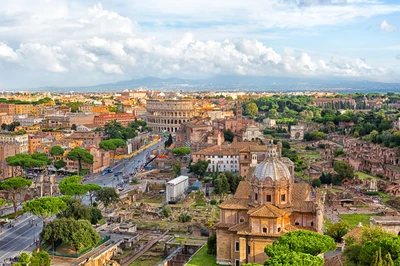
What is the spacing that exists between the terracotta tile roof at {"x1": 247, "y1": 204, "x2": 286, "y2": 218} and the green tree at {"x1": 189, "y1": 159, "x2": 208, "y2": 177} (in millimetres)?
30313

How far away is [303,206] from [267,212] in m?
3.42

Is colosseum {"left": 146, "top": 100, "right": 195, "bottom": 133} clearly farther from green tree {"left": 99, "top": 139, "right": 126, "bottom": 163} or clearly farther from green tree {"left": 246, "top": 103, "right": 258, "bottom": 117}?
green tree {"left": 99, "top": 139, "right": 126, "bottom": 163}

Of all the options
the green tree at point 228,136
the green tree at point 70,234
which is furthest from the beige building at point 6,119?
the green tree at point 70,234

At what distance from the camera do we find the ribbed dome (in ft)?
109

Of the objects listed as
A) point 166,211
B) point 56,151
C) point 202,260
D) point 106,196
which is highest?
point 56,151

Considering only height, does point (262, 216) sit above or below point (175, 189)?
above

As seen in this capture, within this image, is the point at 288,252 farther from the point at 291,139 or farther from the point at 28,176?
the point at 291,139

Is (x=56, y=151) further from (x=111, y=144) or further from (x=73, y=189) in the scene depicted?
(x=73, y=189)

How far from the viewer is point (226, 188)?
54.9 m

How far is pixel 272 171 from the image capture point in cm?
3331

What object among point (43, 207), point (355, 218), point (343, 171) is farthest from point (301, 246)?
point (343, 171)

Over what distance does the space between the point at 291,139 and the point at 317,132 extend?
599cm

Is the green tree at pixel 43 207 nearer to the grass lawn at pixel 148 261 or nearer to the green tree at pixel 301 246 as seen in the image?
the grass lawn at pixel 148 261

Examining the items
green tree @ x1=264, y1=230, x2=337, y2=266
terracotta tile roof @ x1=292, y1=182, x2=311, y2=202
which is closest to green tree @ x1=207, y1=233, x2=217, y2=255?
terracotta tile roof @ x1=292, y1=182, x2=311, y2=202
